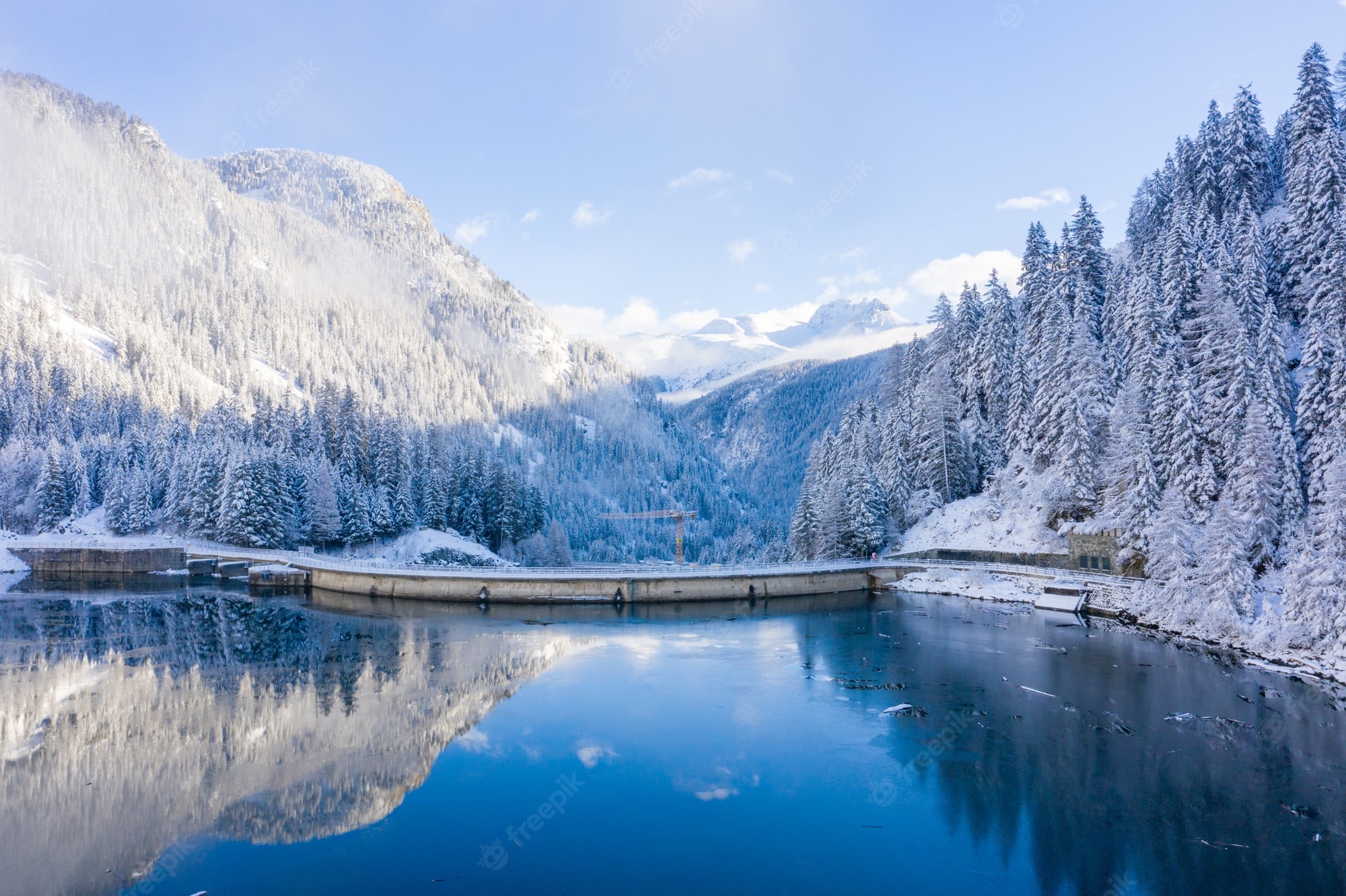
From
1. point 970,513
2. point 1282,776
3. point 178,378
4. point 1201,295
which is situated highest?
point 178,378

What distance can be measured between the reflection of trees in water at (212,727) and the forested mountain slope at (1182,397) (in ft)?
127

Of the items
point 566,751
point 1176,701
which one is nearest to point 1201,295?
point 1176,701

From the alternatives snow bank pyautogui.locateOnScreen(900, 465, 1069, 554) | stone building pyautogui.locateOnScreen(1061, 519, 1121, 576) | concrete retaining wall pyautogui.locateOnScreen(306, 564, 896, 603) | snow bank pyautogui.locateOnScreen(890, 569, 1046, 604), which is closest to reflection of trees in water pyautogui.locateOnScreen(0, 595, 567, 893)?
concrete retaining wall pyautogui.locateOnScreen(306, 564, 896, 603)

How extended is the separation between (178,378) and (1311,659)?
169 m

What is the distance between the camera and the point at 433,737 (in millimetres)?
26156

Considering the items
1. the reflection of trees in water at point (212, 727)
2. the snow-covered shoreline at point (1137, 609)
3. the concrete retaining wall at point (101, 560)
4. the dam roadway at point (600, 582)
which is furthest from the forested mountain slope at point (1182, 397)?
the concrete retaining wall at point (101, 560)

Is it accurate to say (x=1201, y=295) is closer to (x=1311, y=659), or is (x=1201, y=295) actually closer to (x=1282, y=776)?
(x=1311, y=659)

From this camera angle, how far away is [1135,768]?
75.0ft

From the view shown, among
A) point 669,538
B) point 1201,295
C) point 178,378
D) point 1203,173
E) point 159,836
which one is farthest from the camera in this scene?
point 669,538

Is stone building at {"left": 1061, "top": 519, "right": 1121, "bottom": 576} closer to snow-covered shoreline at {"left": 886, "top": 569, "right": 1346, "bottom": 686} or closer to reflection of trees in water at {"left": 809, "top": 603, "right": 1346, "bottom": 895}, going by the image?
snow-covered shoreline at {"left": 886, "top": 569, "right": 1346, "bottom": 686}

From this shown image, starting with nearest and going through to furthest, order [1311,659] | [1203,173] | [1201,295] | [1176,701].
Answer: [1176,701], [1311,659], [1201,295], [1203,173]

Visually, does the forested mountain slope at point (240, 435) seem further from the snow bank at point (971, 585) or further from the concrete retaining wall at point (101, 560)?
the snow bank at point (971, 585)

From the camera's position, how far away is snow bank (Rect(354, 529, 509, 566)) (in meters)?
82.1

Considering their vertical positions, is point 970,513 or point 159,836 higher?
point 970,513
